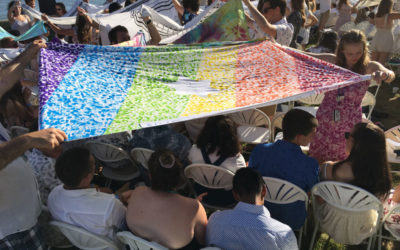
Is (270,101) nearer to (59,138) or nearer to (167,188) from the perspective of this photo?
(167,188)

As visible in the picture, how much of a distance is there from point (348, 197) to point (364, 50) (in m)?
1.58

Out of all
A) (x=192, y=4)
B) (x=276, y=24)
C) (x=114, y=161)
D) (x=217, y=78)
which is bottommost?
(x=114, y=161)

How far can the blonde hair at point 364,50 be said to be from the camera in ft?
10.4

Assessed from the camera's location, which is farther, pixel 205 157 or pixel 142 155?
pixel 142 155

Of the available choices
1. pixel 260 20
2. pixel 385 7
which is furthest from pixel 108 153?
pixel 385 7

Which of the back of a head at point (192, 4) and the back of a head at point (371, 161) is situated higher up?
the back of a head at point (192, 4)

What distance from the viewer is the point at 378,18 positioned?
6656mm

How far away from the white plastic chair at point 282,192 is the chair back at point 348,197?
0.16 metres

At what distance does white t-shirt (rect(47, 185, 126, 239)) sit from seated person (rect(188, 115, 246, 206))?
97cm

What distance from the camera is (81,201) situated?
2500 millimetres

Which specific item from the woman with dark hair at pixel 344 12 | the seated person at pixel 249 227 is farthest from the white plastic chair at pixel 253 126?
the woman with dark hair at pixel 344 12

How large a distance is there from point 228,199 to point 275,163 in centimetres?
70

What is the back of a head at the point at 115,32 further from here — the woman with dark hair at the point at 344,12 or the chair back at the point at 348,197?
the woman with dark hair at the point at 344,12

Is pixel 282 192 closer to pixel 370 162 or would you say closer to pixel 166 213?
pixel 370 162
